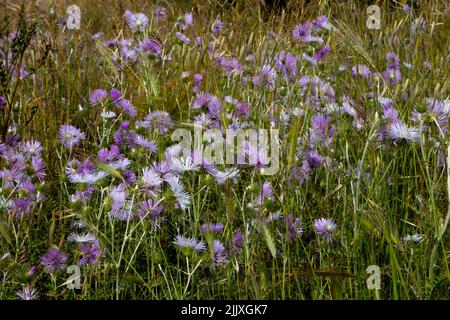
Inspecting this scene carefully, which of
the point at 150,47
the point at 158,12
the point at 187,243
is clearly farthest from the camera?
the point at 158,12

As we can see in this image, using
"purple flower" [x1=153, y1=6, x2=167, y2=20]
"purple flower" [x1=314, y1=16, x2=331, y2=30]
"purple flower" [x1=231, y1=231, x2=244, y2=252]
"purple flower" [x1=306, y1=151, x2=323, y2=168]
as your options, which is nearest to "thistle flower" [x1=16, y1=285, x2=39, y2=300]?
"purple flower" [x1=231, y1=231, x2=244, y2=252]

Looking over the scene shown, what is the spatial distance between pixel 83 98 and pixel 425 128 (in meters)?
1.26

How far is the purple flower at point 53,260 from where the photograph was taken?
1.37 metres

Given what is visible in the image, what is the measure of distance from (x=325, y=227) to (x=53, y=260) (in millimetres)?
557

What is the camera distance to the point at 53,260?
4.54ft

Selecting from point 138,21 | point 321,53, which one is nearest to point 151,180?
point 321,53

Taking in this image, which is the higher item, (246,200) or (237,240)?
(246,200)

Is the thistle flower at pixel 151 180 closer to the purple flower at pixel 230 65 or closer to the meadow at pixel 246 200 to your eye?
the meadow at pixel 246 200

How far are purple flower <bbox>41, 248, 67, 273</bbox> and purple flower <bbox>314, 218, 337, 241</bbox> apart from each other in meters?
0.52

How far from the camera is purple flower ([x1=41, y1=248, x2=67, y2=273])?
1.37m

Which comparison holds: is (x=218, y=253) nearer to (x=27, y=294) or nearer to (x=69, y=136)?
(x=27, y=294)

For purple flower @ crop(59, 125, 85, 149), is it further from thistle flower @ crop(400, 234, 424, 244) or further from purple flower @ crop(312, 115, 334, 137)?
thistle flower @ crop(400, 234, 424, 244)

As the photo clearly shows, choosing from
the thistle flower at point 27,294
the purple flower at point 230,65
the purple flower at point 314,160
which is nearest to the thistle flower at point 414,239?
the purple flower at point 314,160

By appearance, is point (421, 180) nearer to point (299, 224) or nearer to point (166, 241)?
point (299, 224)
